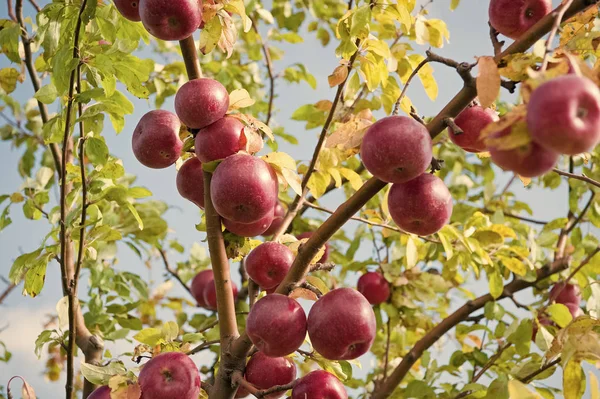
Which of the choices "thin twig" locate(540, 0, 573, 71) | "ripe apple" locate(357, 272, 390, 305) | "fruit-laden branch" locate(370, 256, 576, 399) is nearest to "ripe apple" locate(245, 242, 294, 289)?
"thin twig" locate(540, 0, 573, 71)

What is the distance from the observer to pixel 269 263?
4.50 ft

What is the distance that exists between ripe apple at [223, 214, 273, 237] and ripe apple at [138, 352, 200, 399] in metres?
0.29

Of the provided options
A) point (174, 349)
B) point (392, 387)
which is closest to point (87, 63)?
point (174, 349)

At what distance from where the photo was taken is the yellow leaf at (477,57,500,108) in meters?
0.91

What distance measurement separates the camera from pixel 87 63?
1602 mm

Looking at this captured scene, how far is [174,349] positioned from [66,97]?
72cm

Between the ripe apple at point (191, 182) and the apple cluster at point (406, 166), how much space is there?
46cm

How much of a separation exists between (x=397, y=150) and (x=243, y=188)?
1.07ft

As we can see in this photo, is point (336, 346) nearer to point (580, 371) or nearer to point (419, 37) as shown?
point (580, 371)

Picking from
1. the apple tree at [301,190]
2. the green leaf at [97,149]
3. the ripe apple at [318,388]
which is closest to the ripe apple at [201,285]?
the apple tree at [301,190]

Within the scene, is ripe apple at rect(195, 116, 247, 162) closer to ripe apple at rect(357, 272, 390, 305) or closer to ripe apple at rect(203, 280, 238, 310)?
ripe apple at rect(203, 280, 238, 310)

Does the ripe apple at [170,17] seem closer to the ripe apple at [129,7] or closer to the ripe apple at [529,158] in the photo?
the ripe apple at [129,7]

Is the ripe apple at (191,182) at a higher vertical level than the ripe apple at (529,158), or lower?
higher

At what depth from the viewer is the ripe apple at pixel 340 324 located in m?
1.11
